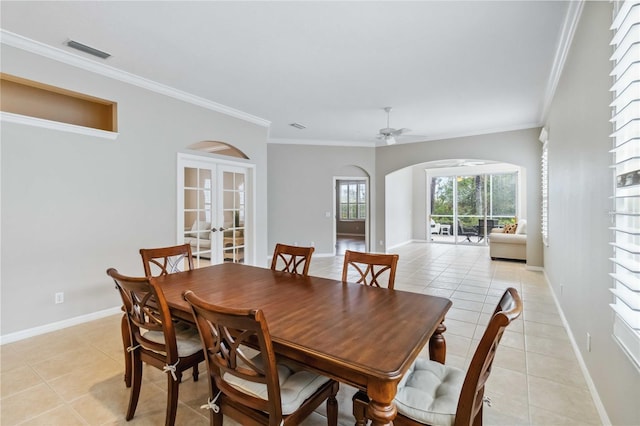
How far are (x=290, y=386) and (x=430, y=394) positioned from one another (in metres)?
0.62

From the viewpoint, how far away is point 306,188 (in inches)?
297

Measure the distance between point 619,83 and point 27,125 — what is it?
463cm

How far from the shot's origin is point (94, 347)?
2768 mm

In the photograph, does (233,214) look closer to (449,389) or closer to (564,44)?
(449,389)

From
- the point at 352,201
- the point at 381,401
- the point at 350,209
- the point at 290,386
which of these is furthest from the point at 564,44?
the point at 350,209

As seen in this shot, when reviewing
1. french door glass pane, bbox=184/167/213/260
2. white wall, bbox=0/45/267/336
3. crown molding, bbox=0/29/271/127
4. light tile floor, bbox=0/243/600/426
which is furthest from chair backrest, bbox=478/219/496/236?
white wall, bbox=0/45/267/336

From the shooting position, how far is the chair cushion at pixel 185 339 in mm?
1756

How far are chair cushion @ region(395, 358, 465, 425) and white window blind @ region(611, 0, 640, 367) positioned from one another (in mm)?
795

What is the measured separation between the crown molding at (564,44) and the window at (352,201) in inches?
310

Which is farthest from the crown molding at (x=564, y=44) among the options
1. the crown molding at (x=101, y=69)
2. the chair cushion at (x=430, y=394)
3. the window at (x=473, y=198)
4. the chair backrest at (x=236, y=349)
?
the window at (x=473, y=198)

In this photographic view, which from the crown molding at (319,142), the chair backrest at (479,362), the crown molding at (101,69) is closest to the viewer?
the chair backrest at (479,362)

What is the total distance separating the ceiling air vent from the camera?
9.72 feet

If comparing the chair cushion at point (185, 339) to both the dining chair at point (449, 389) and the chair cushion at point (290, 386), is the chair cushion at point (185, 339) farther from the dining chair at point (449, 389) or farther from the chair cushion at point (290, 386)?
the dining chair at point (449, 389)

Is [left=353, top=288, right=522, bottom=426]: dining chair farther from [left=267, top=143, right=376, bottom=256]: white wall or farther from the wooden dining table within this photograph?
[left=267, top=143, right=376, bottom=256]: white wall
